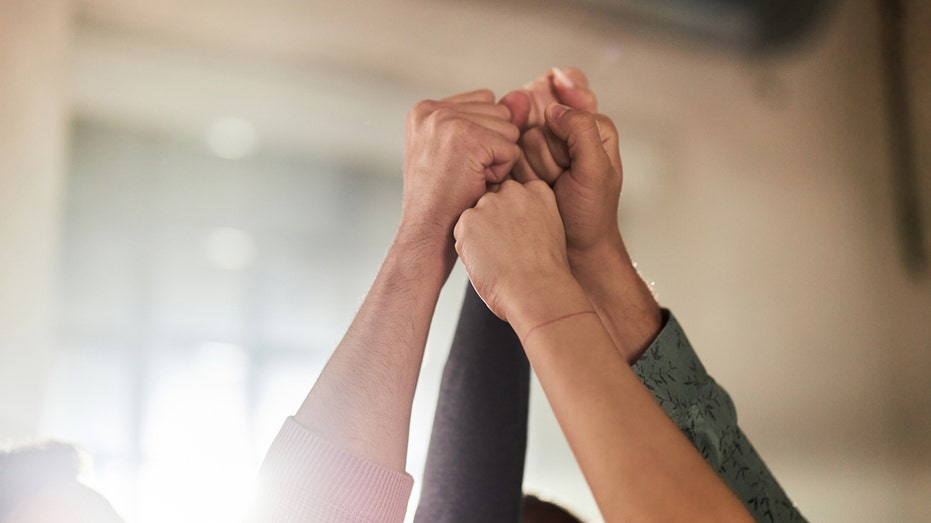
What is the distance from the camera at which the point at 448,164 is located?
28.8 inches

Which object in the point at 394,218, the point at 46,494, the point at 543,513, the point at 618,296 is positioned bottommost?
the point at 46,494

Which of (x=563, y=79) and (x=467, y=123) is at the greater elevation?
(x=563, y=79)

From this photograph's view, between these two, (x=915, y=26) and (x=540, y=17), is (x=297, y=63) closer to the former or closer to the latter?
(x=540, y=17)

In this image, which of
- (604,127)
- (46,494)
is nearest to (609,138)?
(604,127)

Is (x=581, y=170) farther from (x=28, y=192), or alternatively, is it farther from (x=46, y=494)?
(x=28, y=192)

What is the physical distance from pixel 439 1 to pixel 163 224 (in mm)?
967

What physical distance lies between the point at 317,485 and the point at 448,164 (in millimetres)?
317

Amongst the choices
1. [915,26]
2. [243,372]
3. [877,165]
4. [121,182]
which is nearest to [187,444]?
[243,372]

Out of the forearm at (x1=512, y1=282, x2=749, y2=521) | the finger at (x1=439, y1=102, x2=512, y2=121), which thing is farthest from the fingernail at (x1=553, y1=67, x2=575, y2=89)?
the forearm at (x1=512, y1=282, x2=749, y2=521)

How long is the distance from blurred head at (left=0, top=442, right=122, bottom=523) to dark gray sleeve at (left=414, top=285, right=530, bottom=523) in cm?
33

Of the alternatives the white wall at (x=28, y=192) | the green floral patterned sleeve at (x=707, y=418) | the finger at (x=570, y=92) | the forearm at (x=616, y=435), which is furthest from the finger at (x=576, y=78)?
the white wall at (x=28, y=192)

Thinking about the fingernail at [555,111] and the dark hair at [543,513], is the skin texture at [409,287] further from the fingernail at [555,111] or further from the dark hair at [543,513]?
the dark hair at [543,513]

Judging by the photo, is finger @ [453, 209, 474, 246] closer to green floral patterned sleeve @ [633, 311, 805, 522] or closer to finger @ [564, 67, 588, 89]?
green floral patterned sleeve @ [633, 311, 805, 522]

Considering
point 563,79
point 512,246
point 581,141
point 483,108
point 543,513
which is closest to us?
point 512,246
